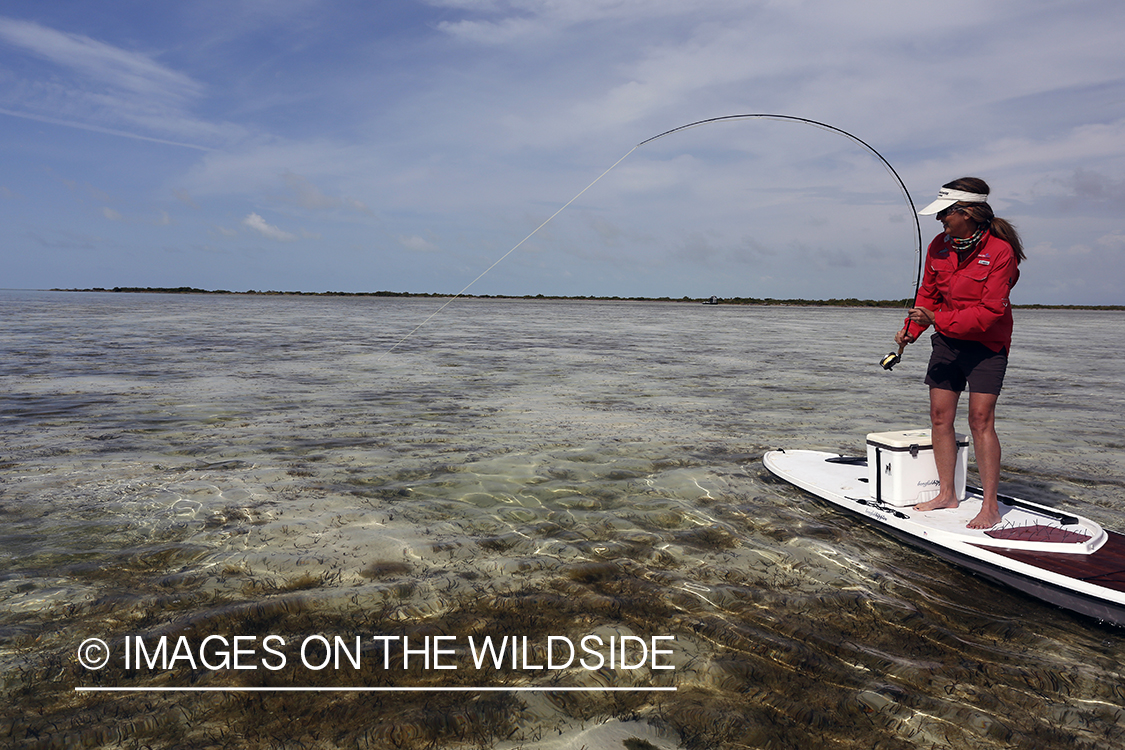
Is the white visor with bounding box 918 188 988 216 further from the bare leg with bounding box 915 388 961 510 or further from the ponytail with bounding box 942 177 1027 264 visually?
the bare leg with bounding box 915 388 961 510

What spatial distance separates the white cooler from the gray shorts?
69cm

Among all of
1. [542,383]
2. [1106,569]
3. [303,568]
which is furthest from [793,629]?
[542,383]

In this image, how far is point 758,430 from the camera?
10070mm

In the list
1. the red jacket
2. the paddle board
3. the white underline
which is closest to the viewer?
the white underline

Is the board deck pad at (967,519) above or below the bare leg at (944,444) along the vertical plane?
below

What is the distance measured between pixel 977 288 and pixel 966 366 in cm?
66

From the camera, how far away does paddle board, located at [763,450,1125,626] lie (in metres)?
4.24

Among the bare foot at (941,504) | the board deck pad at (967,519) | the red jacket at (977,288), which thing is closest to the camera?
the red jacket at (977,288)

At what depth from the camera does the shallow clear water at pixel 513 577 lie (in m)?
3.15

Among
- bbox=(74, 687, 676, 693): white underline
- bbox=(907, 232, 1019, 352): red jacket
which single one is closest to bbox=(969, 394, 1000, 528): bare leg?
bbox=(907, 232, 1019, 352): red jacket

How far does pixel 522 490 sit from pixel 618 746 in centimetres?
384

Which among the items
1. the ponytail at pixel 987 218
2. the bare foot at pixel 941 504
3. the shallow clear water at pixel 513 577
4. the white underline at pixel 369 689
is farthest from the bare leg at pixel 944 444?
the white underline at pixel 369 689

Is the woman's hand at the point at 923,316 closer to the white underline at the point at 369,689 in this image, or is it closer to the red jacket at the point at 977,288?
the red jacket at the point at 977,288

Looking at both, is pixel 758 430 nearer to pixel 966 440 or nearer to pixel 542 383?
pixel 966 440
